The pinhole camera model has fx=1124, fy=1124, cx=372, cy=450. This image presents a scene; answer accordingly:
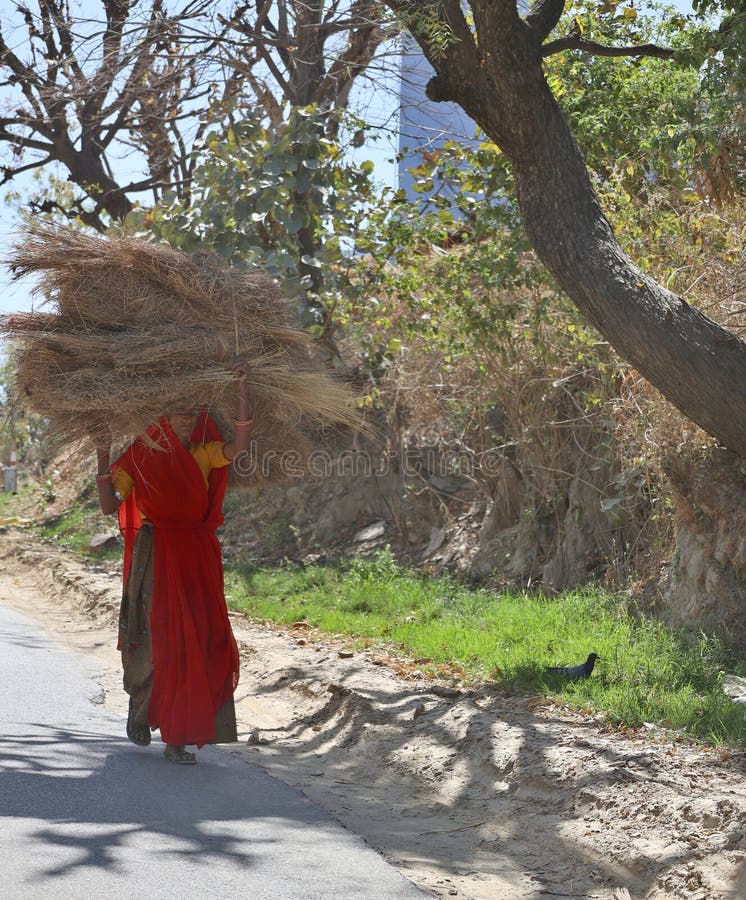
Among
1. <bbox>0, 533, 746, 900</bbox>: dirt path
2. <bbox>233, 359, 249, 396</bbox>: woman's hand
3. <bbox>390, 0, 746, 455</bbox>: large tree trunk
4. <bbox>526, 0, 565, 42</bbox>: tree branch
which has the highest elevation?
<bbox>526, 0, 565, 42</bbox>: tree branch

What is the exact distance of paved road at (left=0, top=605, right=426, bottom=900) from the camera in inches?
147

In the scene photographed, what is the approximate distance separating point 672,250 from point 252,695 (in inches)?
175

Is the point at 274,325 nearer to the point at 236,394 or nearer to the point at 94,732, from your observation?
the point at 236,394

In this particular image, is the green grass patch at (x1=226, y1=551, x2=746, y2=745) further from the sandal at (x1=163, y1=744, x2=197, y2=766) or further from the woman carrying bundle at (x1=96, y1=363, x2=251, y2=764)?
the sandal at (x1=163, y1=744, x2=197, y2=766)

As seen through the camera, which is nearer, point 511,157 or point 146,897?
point 146,897

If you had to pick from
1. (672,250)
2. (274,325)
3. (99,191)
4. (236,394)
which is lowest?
(236,394)

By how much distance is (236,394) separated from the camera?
572cm

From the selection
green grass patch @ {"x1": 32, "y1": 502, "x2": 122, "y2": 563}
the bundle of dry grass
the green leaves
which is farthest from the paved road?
green grass patch @ {"x1": 32, "y1": 502, "x2": 122, "y2": 563}

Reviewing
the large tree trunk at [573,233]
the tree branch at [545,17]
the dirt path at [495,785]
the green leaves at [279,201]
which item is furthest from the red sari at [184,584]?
the green leaves at [279,201]

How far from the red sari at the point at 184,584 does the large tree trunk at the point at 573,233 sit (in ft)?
7.09

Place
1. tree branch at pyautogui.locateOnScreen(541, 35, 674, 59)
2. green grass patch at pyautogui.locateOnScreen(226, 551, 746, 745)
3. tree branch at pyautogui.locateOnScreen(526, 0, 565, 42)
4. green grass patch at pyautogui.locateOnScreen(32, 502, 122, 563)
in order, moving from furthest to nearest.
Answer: green grass patch at pyautogui.locateOnScreen(32, 502, 122, 563) < tree branch at pyautogui.locateOnScreen(541, 35, 674, 59) < tree branch at pyautogui.locateOnScreen(526, 0, 565, 42) < green grass patch at pyautogui.locateOnScreen(226, 551, 746, 745)

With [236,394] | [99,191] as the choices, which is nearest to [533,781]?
[236,394]

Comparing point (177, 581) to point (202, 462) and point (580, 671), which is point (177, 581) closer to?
point (202, 462)

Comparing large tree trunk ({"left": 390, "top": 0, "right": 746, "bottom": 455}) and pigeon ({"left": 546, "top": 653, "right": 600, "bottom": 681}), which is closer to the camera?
large tree trunk ({"left": 390, "top": 0, "right": 746, "bottom": 455})
